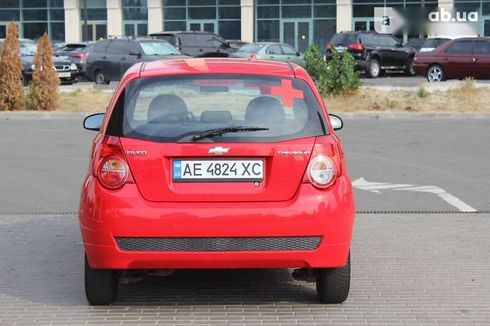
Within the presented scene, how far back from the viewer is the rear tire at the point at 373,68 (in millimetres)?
33812

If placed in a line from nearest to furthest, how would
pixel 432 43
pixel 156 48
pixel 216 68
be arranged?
1. pixel 216 68
2. pixel 156 48
3. pixel 432 43

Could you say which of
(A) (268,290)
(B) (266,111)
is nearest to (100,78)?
(A) (268,290)

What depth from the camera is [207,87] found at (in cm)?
534

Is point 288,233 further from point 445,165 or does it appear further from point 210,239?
point 445,165

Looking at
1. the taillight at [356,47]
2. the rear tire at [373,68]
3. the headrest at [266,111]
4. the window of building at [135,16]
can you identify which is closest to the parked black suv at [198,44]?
the taillight at [356,47]

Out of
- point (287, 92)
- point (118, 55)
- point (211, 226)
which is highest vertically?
point (118, 55)

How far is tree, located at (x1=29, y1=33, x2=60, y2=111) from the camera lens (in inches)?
737

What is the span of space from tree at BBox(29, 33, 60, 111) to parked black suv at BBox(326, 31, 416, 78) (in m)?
16.3

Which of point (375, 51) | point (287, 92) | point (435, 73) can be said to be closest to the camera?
point (287, 92)

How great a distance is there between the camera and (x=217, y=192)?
4980 mm

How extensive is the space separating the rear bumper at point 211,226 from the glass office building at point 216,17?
145ft

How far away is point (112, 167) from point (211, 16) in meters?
47.8

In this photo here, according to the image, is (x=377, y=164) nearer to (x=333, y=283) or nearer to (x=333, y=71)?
(x=333, y=283)

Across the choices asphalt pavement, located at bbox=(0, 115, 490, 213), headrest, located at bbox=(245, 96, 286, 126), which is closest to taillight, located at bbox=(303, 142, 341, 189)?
headrest, located at bbox=(245, 96, 286, 126)
